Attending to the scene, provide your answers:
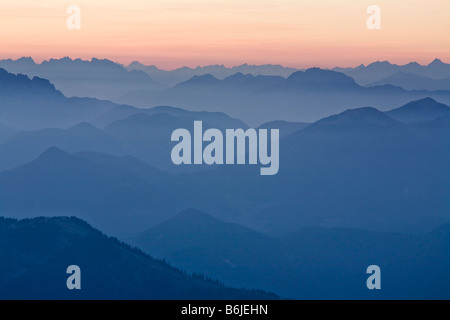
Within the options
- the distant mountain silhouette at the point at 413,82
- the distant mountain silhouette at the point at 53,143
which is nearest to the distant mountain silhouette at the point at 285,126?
the distant mountain silhouette at the point at 413,82

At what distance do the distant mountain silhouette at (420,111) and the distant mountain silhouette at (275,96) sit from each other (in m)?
0.41

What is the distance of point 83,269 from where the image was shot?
95.6ft

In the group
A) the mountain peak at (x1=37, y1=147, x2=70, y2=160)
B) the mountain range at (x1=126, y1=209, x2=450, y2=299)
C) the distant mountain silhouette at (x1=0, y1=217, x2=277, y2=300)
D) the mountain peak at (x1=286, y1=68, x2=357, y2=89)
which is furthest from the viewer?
the mountain peak at (x1=37, y1=147, x2=70, y2=160)

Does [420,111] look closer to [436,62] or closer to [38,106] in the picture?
[436,62]

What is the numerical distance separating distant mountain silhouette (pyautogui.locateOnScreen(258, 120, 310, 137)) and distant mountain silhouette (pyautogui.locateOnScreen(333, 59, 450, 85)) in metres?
3.65

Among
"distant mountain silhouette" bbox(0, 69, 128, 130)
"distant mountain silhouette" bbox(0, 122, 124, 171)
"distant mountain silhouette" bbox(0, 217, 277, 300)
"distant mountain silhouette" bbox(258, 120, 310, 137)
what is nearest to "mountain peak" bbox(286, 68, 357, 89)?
"distant mountain silhouette" bbox(258, 120, 310, 137)

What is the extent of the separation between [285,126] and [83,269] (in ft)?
41.3

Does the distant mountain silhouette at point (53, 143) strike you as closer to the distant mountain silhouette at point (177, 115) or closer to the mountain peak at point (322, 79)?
the distant mountain silhouette at point (177, 115)

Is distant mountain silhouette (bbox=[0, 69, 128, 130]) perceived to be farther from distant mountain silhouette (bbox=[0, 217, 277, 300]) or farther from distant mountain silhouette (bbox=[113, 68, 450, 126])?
distant mountain silhouette (bbox=[0, 217, 277, 300])

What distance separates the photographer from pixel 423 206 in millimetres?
36469

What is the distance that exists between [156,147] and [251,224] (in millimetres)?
6728

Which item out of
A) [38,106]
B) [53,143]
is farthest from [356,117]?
[38,106]

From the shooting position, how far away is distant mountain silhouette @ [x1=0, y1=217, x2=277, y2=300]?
29.1m

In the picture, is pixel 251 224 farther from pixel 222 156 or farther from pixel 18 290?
pixel 18 290
